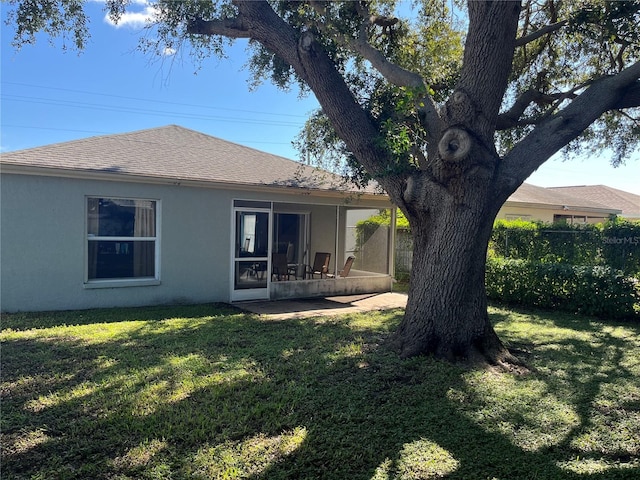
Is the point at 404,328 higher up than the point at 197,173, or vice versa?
the point at 197,173

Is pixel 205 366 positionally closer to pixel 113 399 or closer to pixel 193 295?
pixel 113 399

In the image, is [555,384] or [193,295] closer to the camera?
[555,384]

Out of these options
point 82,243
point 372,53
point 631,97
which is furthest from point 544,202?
point 82,243

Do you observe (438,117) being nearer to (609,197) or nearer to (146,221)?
(146,221)

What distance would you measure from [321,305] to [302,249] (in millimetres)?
4739

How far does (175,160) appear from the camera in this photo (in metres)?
11.2

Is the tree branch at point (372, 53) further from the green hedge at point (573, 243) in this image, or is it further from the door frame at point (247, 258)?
the green hedge at point (573, 243)

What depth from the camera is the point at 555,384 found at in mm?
5523

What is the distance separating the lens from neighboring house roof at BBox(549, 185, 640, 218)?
2788cm

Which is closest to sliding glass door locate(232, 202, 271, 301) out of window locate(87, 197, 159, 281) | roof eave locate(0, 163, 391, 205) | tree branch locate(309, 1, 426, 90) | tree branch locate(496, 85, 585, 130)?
roof eave locate(0, 163, 391, 205)

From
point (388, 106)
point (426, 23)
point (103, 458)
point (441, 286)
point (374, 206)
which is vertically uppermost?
point (426, 23)

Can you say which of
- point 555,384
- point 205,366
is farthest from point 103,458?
point 555,384

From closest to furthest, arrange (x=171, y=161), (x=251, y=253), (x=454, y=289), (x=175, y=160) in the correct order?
1. (x=454, y=289)
2. (x=171, y=161)
3. (x=175, y=160)
4. (x=251, y=253)

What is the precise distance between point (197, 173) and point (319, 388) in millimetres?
7018
